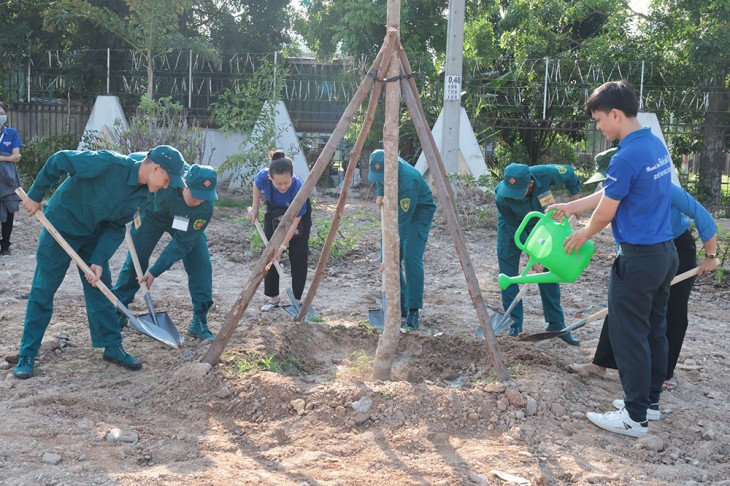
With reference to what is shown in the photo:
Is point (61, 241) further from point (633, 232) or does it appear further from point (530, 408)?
point (633, 232)

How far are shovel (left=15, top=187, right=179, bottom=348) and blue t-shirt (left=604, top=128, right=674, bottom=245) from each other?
297 cm

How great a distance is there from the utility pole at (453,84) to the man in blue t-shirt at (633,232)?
652 centimetres

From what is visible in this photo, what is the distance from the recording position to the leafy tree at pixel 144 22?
13.2m

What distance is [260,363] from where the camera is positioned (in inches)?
187

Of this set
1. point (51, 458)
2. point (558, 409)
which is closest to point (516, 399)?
point (558, 409)

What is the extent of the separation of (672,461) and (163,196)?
11.7 ft

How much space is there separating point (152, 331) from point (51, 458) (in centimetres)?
180

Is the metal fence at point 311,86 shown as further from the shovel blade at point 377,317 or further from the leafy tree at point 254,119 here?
the shovel blade at point 377,317

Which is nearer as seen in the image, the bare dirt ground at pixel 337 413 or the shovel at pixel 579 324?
the bare dirt ground at pixel 337 413

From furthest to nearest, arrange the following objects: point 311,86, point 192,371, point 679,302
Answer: point 311,86 < point 679,302 < point 192,371

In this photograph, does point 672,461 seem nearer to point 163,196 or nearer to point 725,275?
point 163,196

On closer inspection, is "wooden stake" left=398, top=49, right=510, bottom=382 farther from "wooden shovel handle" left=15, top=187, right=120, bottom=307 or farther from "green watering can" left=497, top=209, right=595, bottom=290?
"wooden shovel handle" left=15, top=187, right=120, bottom=307

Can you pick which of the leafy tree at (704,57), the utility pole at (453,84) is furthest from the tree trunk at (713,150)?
the utility pole at (453,84)

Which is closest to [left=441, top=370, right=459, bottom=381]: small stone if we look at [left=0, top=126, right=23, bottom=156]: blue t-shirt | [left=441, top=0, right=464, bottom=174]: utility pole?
[left=0, top=126, right=23, bottom=156]: blue t-shirt
